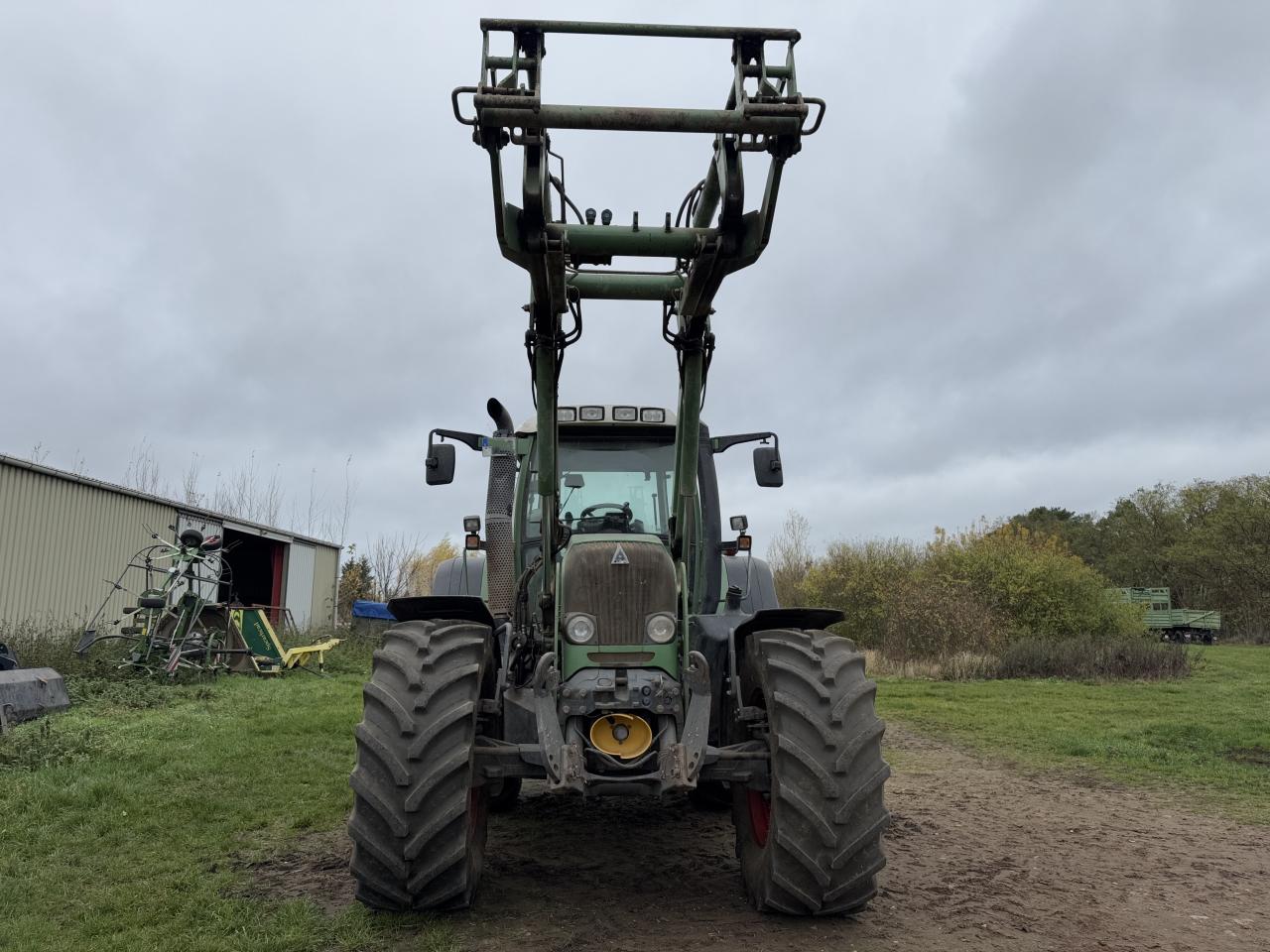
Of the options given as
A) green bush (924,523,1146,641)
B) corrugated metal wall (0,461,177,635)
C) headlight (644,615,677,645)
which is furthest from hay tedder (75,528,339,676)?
green bush (924,523,1146,641)

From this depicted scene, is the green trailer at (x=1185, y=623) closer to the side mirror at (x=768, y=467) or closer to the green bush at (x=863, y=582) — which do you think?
the green bush at (x=863, y=582)

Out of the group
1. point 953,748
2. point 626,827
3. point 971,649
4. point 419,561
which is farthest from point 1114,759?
point 419,561

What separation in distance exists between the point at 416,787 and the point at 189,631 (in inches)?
427

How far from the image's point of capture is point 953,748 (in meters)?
10.1

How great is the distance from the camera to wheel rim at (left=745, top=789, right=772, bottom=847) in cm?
442

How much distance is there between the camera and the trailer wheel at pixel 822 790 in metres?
3.91

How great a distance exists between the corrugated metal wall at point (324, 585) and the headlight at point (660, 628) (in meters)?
21.9

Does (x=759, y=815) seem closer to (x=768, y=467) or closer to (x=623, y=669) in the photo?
(x=623, y=669)

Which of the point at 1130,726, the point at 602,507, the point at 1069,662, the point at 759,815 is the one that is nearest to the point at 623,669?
the point at 759,815

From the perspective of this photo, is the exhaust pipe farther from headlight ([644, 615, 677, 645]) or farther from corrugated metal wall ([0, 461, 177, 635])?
corrugated metal wall ([0, 461, 177, 635])

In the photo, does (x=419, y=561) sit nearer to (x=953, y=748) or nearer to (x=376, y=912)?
(x=953, y=748)

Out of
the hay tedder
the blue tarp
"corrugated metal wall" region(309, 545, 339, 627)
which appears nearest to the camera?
the hay tedder

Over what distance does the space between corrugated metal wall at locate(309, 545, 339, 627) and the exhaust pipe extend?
20.2 meters

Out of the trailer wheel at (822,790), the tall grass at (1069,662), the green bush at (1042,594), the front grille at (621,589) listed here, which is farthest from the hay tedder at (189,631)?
the green bush at (1042,594)
